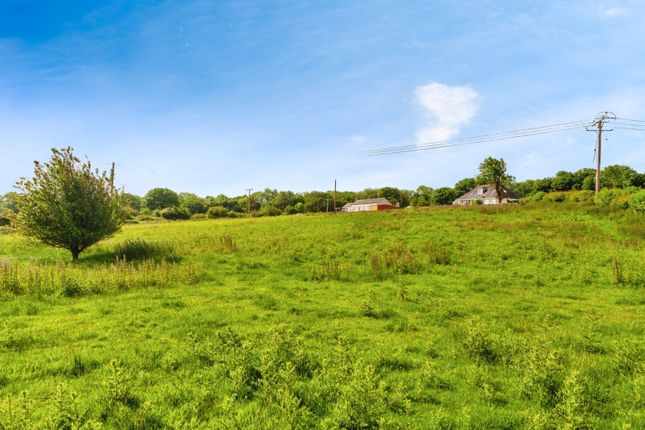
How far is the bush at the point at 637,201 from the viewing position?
3053 centimetres

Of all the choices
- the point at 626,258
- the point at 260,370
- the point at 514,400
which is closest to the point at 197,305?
the point at 260,370

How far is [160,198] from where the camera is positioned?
536 ft

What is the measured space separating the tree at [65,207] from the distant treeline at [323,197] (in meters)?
48.0

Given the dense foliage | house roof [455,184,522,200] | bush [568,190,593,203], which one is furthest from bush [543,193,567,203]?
house roof [455,184,522,200]

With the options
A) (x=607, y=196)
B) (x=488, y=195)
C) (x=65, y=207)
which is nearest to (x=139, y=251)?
(x=65, y=207)

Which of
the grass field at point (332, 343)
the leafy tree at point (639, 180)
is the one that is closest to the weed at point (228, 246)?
the grass field at point (332, 343)

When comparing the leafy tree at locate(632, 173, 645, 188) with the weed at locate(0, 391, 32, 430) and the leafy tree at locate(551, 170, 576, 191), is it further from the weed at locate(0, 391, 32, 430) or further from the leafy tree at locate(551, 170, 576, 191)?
the weed at locate(0, 391, 32, 430)

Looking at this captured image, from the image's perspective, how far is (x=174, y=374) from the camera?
22.5 ft

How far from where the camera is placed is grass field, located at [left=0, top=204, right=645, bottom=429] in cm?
546

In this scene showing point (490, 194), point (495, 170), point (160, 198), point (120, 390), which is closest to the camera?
point (120, 390)

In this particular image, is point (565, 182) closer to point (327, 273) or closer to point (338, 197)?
point (338, 197)

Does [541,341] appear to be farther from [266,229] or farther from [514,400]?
[266,229]

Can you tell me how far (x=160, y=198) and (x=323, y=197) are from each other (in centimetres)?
8335

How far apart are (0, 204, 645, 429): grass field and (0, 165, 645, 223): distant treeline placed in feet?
191
